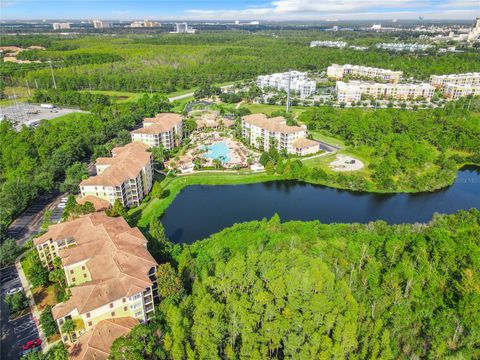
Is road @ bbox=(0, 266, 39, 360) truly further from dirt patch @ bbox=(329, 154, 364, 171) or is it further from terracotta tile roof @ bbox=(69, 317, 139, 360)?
dirt patch @ bbox=(329, 154, 364, 171)

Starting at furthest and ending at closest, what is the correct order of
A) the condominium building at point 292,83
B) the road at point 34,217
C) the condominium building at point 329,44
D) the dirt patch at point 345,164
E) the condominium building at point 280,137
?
the condominium building at point 329,44 < the condominium building at point 292,83 < the condominium building at point 280,137 < the dirt patch at point 345,164 < the road at point 34,217

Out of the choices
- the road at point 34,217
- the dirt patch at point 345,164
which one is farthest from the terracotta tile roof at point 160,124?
the dirt patch at point 345,164

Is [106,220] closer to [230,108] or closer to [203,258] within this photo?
[203,258]

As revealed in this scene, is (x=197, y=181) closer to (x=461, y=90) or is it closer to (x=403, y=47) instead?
(x=461, y=90)

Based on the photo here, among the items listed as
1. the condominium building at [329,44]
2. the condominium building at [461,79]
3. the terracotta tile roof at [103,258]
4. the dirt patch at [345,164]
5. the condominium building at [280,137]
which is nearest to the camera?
the terracotta tile roof at [103,258]

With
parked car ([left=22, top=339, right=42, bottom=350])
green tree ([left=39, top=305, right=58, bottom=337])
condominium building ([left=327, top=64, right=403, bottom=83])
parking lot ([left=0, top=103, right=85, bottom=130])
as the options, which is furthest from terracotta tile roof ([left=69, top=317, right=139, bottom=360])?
condominium building ([left=327, top=64, right=403, bottom=83])

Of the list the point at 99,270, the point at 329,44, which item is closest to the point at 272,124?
the point at 99,270

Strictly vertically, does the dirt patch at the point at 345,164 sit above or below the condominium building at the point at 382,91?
below

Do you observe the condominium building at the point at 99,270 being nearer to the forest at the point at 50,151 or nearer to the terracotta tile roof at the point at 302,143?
the forest at the point at 50,151

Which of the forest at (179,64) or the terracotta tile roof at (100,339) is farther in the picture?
the forest at (179,64)
